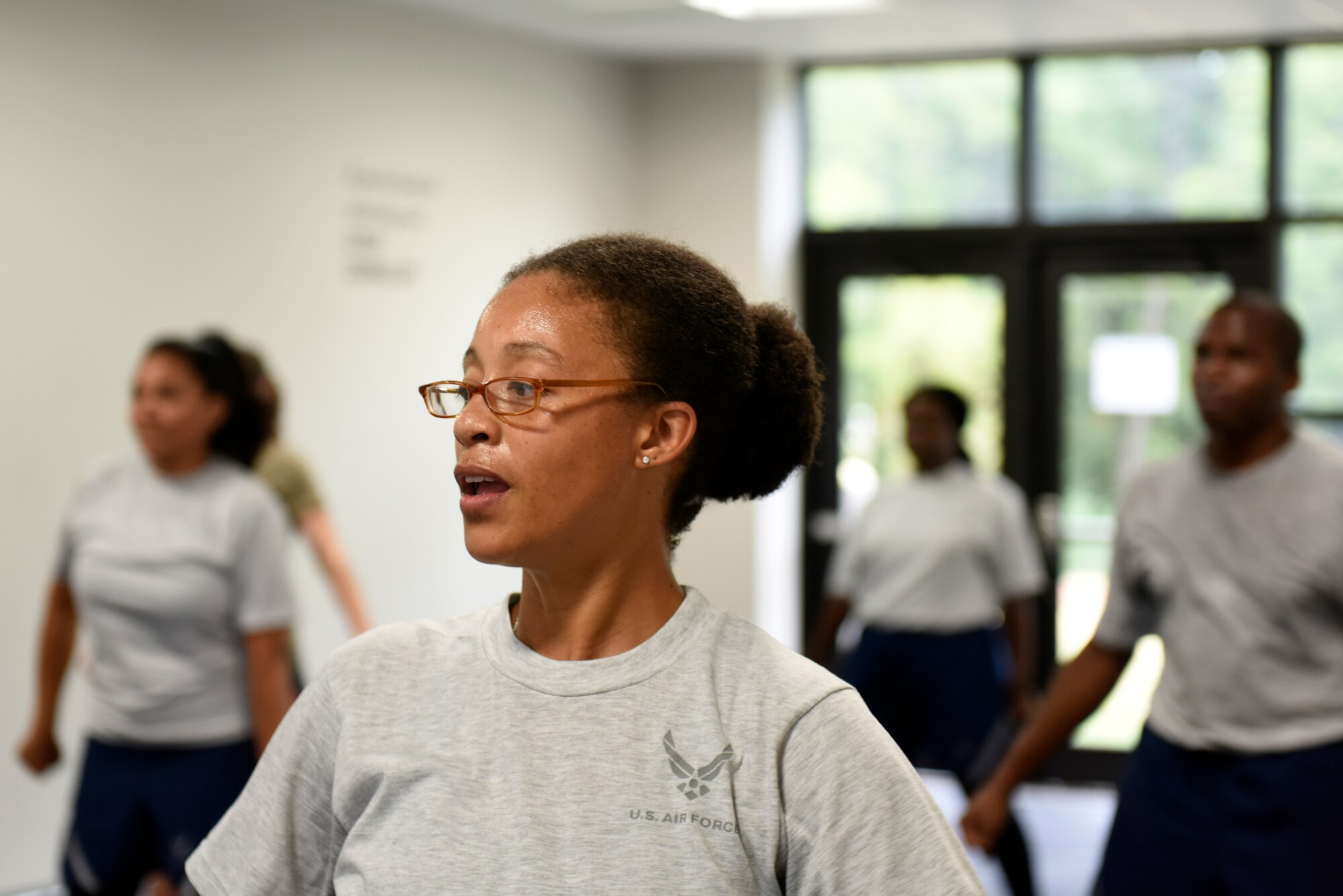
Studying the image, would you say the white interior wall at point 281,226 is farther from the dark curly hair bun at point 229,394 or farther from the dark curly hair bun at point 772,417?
the dark curly hair bun at point 772,417

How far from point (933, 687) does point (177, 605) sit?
7.18 feet

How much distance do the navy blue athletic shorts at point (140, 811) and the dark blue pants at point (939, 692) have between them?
193 centimetres

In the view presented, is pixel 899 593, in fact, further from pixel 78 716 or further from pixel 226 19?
pixel 226 19

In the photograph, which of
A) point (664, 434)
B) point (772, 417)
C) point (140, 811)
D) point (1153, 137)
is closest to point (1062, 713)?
point (772, 417)

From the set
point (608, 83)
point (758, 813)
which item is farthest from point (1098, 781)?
point (758, 813)

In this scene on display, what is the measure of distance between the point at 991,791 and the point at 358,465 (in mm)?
3207

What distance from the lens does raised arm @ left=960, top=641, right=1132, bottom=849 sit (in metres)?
2.57

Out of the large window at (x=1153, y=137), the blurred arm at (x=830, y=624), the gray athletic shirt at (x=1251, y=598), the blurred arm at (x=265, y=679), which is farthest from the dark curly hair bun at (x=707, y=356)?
the large window at (x=1153, y=137)

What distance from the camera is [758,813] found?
1.14 meters

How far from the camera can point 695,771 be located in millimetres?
1156

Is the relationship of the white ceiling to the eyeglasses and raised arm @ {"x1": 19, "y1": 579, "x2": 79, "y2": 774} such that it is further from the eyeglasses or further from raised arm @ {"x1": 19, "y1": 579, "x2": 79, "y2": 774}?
the eyeglasses

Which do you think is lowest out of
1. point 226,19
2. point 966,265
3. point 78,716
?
point 78,716

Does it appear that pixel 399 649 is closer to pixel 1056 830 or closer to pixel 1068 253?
pixel 1056 830

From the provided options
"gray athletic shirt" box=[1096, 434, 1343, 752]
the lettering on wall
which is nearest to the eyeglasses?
"gray athletic shirt" box=[1096, 434, 1343, 752]
